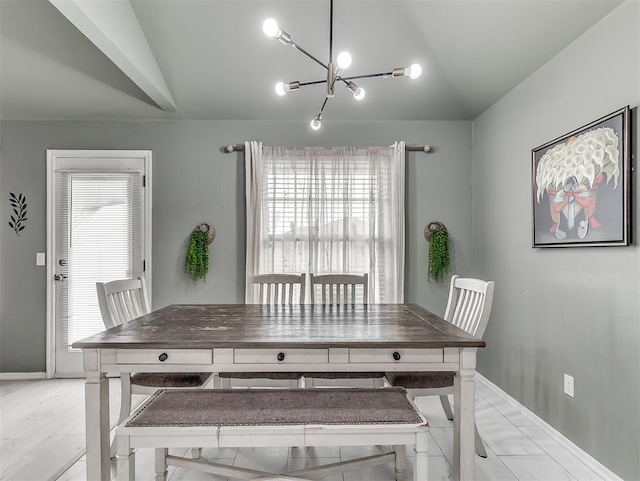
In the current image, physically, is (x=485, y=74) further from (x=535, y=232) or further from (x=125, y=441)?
(x=125, y=441)

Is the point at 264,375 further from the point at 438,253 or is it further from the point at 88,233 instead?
the point at 88,233

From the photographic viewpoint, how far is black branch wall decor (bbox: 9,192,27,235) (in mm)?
3494

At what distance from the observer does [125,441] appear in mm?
1421

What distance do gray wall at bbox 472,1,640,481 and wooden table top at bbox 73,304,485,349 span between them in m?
0.82

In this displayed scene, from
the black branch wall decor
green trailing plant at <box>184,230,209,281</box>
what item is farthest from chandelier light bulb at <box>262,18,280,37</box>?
the black branch wall decor

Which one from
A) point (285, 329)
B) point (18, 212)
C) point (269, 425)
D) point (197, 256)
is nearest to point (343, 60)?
point (285, 329)

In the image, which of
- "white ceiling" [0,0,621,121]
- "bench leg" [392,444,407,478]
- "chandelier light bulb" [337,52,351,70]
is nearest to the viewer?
"chandelier light bulb" [337,52,351,70]

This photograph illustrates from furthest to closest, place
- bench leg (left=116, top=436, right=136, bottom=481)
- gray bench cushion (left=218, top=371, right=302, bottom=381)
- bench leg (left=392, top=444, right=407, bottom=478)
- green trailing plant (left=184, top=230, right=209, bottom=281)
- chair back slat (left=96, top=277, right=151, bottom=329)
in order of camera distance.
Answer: green trailing plant (left=184, top=230, right=209, bottom=281) < gray bench cushion (left=218, top=371, right=302, bottom=381) < chair back slat (left=96, top=277, right=151, bottom=329) < bench leg (left=392, top=444, right=407, bottom=478) < bench leg (left=116, top=436, right=136, bottom=481)

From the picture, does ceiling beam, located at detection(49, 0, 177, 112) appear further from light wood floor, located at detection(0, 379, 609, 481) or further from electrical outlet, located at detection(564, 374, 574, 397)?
electrical outlet, located at detection(564, 374, 574, 397)

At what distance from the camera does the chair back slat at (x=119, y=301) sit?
81.6 inches

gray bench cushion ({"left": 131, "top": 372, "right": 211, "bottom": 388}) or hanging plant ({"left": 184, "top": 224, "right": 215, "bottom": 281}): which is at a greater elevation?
hanging plant ({"left": 184, "top": 224, "right": 215, "bottom": 281})

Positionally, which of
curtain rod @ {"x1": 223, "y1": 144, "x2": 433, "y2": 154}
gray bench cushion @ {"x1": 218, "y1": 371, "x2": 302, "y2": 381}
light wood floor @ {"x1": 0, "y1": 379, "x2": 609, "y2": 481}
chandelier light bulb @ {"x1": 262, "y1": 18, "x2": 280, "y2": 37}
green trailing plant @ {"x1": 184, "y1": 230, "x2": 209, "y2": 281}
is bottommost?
light wood floor @ {"x1": 0, "y1": 379, "x2": 609, "y2": 481}

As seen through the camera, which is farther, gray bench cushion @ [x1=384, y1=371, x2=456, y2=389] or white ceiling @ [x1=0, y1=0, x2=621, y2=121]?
white ceiling @ [x1=0, y1=0, x2=621, y2=121]

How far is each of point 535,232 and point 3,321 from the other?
4299mm
